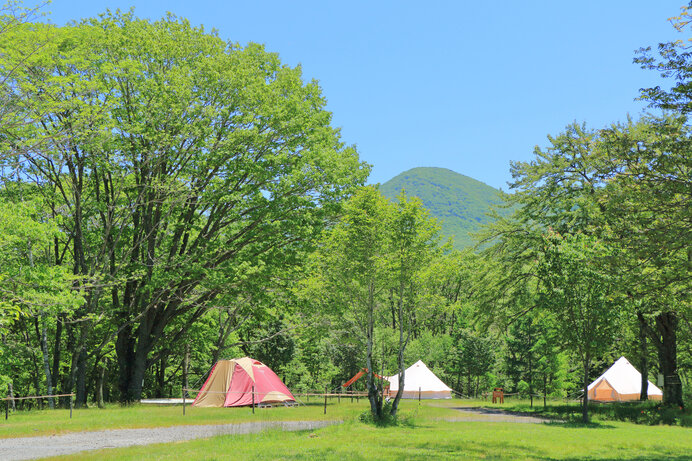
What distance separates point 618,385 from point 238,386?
102 ft

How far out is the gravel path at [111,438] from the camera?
38.8 ft

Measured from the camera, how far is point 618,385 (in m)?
42.3

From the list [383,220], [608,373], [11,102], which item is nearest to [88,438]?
[11,102]

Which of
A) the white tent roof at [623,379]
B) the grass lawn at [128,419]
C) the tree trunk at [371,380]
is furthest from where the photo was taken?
the white tent roof at [623,379]

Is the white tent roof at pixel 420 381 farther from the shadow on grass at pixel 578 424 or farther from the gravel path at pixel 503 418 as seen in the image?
the shadow on grass at pixel 578 424

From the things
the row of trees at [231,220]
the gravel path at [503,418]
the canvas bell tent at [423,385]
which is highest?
the row of trees at [231,220]

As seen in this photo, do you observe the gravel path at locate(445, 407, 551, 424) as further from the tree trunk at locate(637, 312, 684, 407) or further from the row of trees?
the tree trunk at locate(637, 312, 684, 407)

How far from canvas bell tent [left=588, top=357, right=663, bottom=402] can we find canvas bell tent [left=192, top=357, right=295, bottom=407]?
2797cm

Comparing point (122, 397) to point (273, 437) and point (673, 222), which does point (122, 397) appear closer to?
point (273, 437)

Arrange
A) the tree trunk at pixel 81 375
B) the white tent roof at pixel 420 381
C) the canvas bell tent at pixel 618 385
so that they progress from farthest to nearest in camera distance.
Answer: the white tent roof at pixel 420 381 < the canvas bell tent at pixel 618 385 < the tree trunk at pixel 81 375

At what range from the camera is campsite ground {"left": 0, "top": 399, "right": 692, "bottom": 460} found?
11.7 meters

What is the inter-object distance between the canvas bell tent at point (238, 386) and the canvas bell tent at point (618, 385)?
91.8 ft

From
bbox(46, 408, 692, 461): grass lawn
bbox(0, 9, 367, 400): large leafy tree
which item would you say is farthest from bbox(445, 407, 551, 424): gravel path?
bbox(0, 9, 367, 400): large leafy tree

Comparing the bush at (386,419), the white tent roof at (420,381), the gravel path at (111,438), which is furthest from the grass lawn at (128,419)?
the white tent roof at (420,381)
